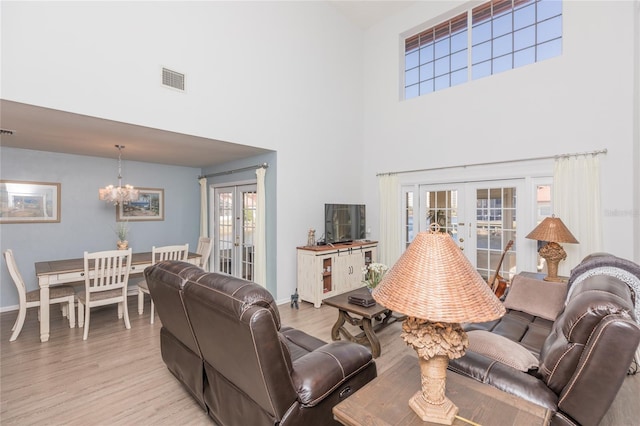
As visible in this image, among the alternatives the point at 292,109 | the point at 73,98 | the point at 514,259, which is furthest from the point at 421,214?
the point at 73,98

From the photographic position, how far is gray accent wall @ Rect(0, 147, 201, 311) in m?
4.38

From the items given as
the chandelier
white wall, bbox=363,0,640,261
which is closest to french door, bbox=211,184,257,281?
the chandelier

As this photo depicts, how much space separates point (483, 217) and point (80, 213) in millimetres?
6562

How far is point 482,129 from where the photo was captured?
4.71m

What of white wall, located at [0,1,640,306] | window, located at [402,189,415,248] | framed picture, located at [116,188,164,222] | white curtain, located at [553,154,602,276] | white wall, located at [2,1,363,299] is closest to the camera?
white wall, located at [2,1,363,299]

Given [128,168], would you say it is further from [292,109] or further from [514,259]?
[514,259]

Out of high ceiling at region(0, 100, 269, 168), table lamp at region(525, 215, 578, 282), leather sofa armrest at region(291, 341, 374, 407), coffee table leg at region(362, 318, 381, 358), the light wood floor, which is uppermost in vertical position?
high ceiling at region(0, 100, 269, 168)

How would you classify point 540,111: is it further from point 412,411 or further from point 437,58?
point 412,411

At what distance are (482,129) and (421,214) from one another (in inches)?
66.5

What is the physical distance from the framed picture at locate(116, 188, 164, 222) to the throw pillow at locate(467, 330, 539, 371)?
5.68 metres

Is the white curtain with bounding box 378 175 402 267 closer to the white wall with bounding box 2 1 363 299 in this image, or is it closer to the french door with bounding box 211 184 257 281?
the white wall with bounding box 2 1 363 299

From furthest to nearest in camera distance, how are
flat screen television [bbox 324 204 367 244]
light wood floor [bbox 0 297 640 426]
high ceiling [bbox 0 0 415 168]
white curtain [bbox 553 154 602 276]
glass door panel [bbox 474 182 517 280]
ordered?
flat screen television [bbox 324 204 367 244] < glass door panel [bbox 474 182 517 280] < white curtain [bbox 553 154 602 276] < high ceiling [bbox 0 0 415 168] < light wood floor [bbox 0 297 640 426]

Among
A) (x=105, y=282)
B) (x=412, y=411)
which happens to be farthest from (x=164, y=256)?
(x=412, y=411)

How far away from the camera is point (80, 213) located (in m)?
4.92
